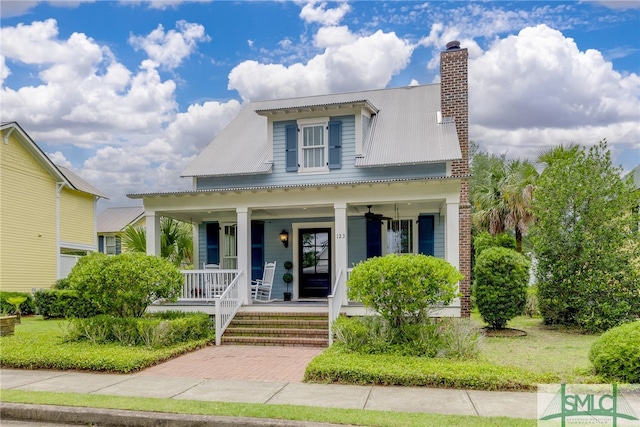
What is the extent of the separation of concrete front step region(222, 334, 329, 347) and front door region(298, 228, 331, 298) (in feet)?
13.2

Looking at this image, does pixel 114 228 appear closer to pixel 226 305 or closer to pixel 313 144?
pixel 313 144

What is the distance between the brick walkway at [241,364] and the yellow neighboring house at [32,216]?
1242 cm

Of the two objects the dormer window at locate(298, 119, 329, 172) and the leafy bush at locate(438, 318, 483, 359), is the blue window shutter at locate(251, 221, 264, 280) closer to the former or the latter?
the dormer window at locate(298, 119, 329, 172)

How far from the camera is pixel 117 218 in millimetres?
34281

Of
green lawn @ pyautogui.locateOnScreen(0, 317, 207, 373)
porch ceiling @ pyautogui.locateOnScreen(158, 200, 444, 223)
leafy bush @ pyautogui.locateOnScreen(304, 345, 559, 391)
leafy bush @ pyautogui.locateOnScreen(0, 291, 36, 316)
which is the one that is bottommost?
leafy bush @ pyautogui.locateOnScreen(0, 291, 36, 316)

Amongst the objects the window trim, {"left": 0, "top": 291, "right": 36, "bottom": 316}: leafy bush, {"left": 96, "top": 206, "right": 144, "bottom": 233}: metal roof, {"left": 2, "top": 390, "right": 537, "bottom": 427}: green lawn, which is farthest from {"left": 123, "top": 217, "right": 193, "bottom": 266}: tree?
{"left": 2, "top": 390, "right": 537, "bottom": 427}: green lawn

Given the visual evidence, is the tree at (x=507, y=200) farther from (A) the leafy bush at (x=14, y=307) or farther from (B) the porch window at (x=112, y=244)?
(B) the porch window at (x=112, y=244)

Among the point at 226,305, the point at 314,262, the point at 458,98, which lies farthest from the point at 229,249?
the point at 458,98

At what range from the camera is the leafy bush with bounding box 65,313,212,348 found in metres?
9.31

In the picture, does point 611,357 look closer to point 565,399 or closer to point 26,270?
point 565,399

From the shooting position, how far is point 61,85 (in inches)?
657

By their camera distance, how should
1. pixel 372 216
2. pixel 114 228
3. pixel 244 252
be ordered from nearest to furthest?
1. pixel 244 252
2. pixel 372 216
3. pixel 114 228

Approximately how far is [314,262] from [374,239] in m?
2.02

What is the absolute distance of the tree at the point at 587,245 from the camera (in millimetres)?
11734
